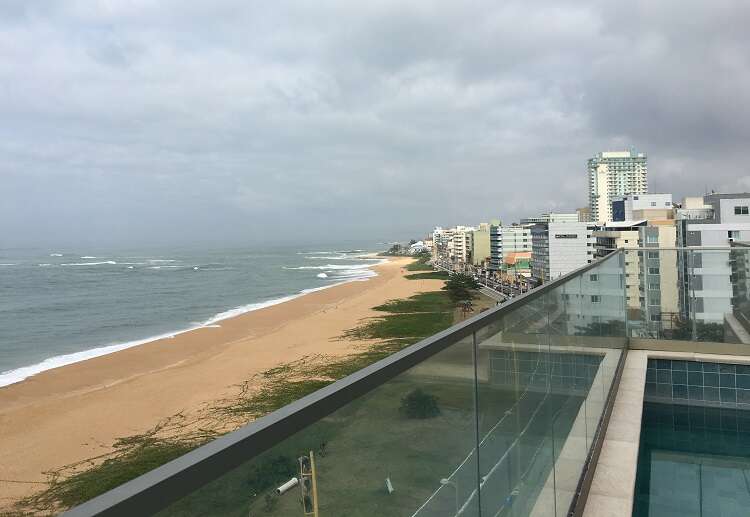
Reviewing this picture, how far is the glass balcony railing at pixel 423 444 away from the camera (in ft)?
2.26

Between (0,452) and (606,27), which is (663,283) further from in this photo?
(0,452)

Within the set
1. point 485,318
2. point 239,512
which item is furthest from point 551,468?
point 239,512

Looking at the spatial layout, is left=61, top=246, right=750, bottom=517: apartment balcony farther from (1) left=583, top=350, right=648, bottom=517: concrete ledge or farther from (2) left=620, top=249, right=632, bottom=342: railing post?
(2) left=620, top=249, right=632, bottom=342: railing post

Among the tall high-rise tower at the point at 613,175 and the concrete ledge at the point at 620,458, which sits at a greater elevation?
the tall high-rise tower at the point at 613,175

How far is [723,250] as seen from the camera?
17.6ft

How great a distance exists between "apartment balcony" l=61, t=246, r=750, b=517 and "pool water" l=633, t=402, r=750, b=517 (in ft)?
0.05

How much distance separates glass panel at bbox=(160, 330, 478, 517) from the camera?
74 cm

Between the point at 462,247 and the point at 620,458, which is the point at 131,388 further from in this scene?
the point at 462,247

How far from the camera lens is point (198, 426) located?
1338 centimetres

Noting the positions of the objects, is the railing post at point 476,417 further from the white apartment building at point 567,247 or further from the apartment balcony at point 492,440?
the white apartment building at point 567,247

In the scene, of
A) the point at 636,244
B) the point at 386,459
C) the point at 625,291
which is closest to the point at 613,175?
the point at 636,244

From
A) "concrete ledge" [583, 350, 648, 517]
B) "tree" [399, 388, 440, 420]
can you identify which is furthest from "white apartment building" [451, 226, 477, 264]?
"tree" [399, 388, 440, 420]

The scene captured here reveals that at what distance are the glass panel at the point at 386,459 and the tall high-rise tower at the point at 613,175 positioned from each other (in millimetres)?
133183

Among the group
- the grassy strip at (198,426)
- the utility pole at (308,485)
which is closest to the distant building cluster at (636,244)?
the utility pole at (308,485)
